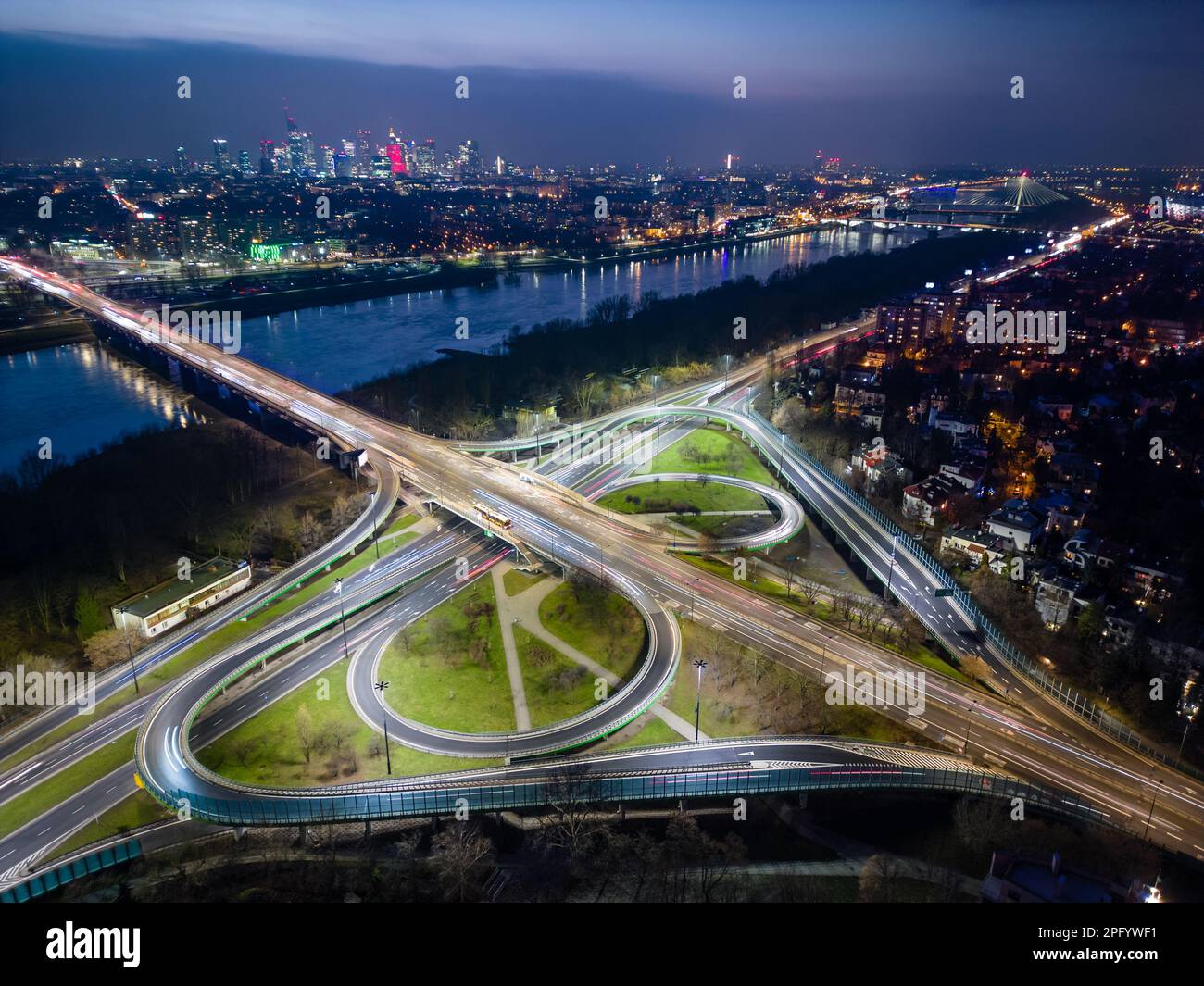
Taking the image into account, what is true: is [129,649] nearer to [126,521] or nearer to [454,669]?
[454,669]

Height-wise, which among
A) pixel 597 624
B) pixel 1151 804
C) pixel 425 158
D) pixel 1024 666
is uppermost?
pixel 425 158

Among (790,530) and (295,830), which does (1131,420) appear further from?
(295,830)

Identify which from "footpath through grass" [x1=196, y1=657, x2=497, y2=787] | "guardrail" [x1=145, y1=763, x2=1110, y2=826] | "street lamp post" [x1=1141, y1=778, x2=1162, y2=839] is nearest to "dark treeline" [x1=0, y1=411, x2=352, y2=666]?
"footpath through grass" [x1=196, y1=657, x2=497, y2=787]

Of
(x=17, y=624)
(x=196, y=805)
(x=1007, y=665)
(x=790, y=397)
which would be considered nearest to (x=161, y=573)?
(x=17, y=624)

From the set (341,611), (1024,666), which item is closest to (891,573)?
(1024,666)

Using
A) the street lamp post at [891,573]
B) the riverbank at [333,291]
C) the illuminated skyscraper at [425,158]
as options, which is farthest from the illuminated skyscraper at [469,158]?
the street lamp post at [891,573]

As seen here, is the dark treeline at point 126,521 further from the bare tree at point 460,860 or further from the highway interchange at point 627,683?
the bare tree at point 460,860

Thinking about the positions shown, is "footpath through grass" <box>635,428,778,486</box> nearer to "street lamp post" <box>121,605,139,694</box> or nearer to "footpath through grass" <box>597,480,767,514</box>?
"footpath through grass" <box>597,480,767,514</box>
